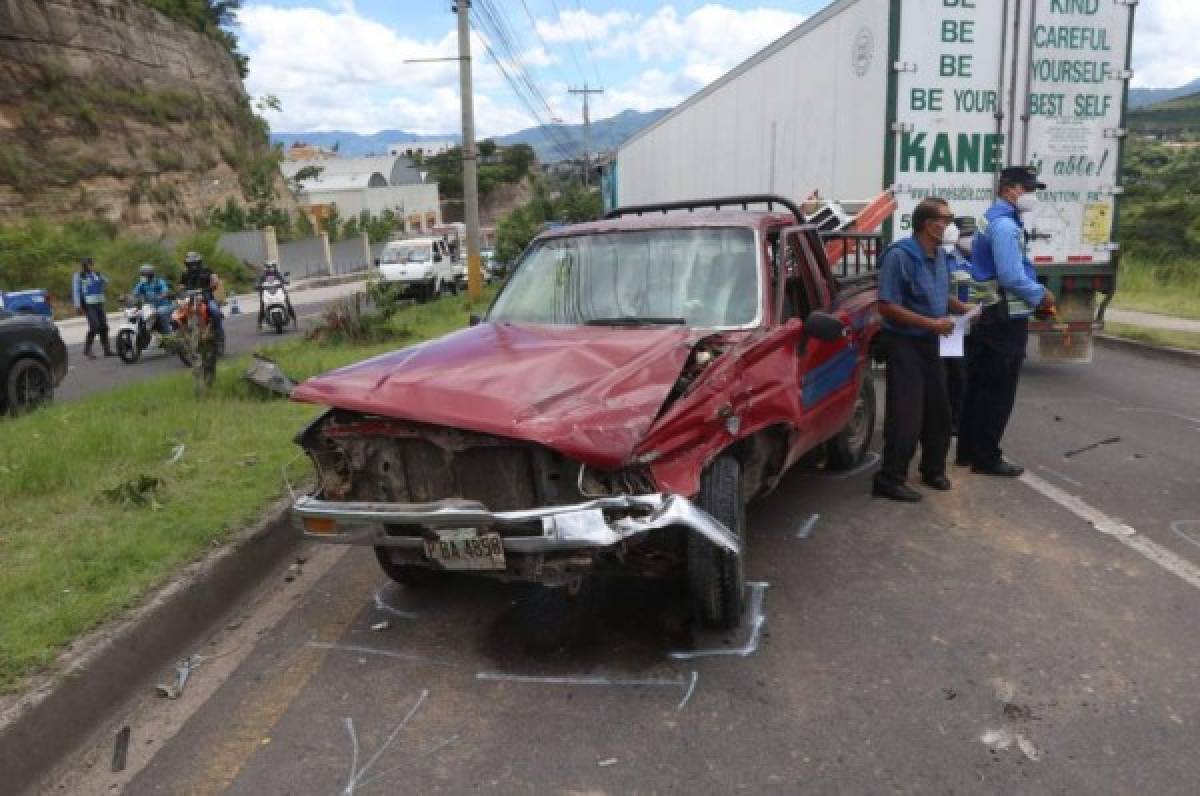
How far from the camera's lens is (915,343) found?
5617mm

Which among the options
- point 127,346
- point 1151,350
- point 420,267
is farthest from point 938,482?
point 420,267

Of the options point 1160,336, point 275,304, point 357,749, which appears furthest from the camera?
point 275,304

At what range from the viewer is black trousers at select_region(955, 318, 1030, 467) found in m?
5.90

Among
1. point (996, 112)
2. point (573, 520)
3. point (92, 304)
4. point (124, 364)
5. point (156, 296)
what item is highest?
point (996, 112)

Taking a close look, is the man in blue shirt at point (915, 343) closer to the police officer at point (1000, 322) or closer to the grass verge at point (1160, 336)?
the police officer at point (1000, 322)

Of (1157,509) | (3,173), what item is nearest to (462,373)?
(1157,509)

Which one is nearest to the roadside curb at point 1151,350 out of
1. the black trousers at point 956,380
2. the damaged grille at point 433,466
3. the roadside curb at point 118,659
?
the black trousers at point 956,380

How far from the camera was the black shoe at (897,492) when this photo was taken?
559cm

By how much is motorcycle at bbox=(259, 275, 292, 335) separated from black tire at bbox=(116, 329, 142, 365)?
12.3 feet

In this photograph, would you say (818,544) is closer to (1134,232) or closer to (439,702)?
(439,702)

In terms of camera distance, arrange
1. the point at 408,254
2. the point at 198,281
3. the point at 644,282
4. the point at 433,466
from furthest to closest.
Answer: the point at 408,254 < the point at 198,281 < the point at 644,282 < the point at 433,466

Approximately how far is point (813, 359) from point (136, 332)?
1361 cm

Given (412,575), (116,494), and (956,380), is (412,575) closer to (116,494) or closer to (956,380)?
(116,494)

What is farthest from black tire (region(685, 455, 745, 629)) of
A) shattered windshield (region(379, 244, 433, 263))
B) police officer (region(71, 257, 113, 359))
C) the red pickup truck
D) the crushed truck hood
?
shattered windshield (region(379, 244, 433, 263))
